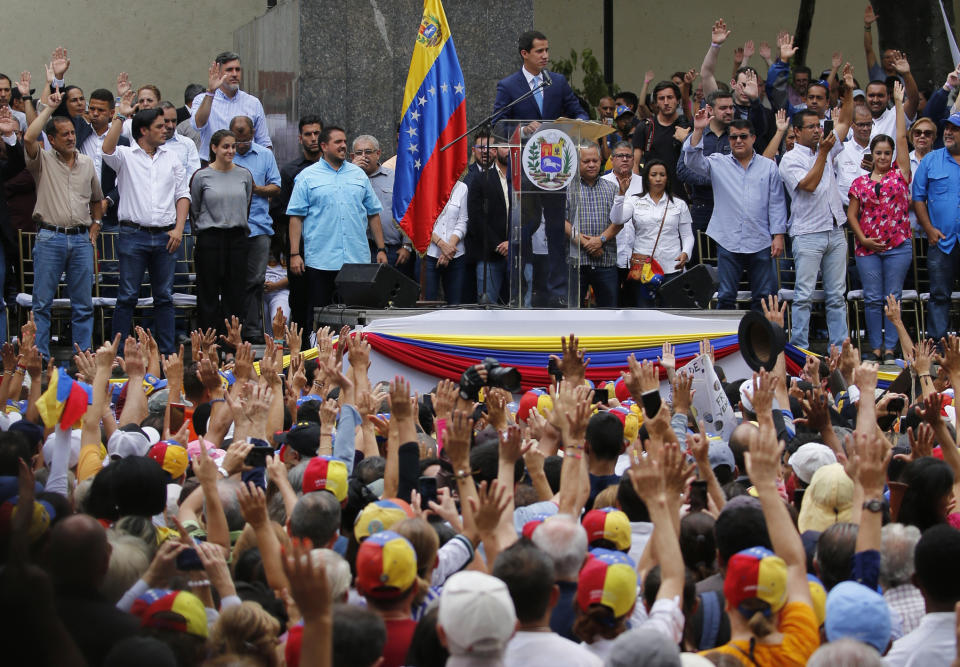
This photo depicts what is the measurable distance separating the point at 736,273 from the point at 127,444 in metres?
7.19

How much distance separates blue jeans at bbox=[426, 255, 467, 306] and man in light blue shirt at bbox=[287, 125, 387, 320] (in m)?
0.64

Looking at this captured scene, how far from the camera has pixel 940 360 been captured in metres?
6.87

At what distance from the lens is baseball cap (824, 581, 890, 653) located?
3373 mm

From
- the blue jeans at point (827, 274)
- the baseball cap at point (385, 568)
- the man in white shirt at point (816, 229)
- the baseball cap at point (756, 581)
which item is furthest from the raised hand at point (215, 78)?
the baseball cap at point (756, 581)

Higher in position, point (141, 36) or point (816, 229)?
point (141, 36)

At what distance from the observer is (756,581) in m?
3.51

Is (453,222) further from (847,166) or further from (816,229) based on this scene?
(847,166)

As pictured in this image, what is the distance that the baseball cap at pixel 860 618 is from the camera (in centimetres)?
337

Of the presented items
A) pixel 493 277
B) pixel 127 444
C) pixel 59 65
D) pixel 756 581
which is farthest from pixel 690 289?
pixel 756 581

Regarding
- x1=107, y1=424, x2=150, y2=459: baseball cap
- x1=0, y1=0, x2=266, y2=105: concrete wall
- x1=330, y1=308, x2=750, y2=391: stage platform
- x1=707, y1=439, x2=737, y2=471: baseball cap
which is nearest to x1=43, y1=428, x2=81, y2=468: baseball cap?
x1=107, y1=424, x2=150, y2=459: baseball cap

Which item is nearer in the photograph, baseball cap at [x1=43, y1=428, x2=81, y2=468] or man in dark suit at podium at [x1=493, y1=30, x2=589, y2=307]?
baseball cap at [x1=43, y1=428, x2=81, y2=468]

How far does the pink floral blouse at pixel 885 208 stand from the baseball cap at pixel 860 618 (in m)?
8.55

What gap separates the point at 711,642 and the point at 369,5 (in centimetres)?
1012

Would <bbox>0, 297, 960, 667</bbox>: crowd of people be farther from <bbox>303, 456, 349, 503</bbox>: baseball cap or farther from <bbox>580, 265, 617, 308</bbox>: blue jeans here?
<bbox>580, 265, 617, 308</bbox>: blue jeans
